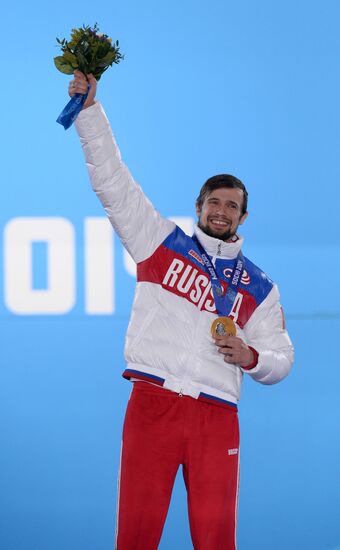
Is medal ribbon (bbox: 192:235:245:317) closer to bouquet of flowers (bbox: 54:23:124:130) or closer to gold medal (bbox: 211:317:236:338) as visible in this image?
gold medal (bbox: 211:317:236:338)

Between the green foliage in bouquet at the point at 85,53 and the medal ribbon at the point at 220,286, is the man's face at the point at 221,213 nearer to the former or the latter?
the medal ribbon at the point at 220,286

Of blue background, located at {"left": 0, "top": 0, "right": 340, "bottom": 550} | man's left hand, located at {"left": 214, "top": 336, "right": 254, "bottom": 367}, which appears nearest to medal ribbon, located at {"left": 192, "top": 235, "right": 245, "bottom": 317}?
man's left hand, located at {"left": 214, "top": 336, "right": 254, "bottom": 367}

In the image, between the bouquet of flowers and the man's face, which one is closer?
the bouquet of flowers

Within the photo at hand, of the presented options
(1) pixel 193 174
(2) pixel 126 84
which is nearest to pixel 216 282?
(1) pixel 193 174

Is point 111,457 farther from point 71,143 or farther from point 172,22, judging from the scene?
point 172,22

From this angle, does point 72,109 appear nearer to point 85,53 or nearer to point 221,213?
point 85,53

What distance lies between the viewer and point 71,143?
12.9 ft

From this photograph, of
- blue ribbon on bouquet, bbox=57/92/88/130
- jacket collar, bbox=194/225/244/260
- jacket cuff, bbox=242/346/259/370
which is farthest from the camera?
jacket collar, bbox=194/225/244/260

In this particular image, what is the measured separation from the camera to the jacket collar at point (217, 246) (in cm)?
269

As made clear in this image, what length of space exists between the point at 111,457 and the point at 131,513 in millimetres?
1384

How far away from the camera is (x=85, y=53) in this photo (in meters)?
2.47

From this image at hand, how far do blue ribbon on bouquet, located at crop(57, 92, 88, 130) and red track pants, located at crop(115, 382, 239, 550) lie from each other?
0.79 metres

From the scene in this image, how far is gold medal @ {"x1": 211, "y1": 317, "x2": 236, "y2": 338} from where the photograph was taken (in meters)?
2.54

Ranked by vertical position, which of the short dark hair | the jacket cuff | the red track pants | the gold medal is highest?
the short dark hair
